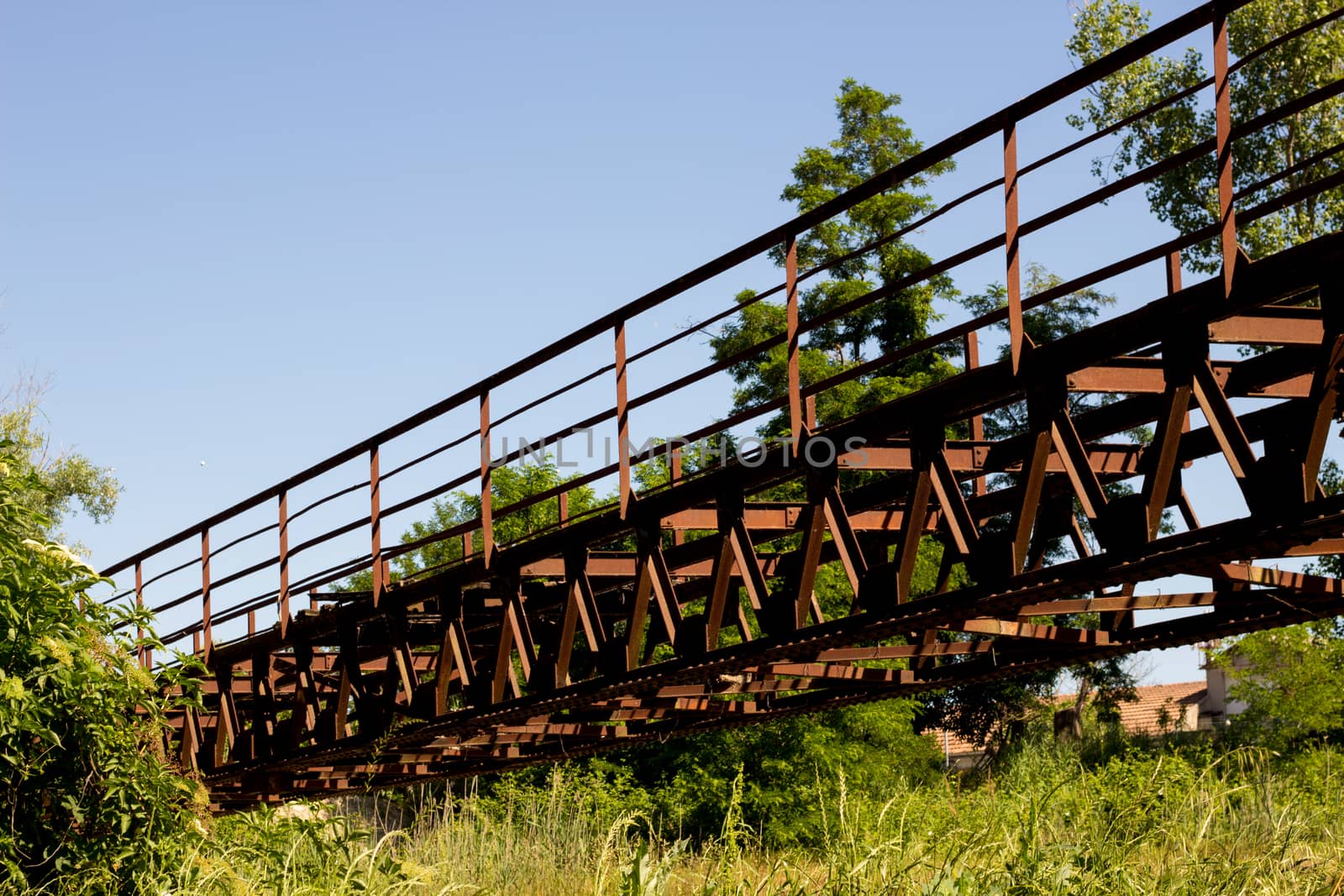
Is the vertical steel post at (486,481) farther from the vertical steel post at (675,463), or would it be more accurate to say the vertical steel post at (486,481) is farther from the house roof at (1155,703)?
the house roof at (1155,703)

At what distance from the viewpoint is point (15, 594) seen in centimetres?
1148

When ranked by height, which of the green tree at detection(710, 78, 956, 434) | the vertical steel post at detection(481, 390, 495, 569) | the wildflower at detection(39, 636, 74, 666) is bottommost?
the wildflower at detection(39, 636, 74, 666)

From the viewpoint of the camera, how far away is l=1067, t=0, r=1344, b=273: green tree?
31.6m

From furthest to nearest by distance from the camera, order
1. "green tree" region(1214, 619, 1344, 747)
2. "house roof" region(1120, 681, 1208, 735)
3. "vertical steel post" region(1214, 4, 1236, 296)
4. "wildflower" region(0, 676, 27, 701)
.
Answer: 1. "house roof" region(1120, 681, 1208, 735)
2. "green tree" region(1214, 619, 1344, 747)
3. "wildflower" region(0, 676, 27, 701)
4. "vertical steel post" region(1214, 4, 1236, 296)

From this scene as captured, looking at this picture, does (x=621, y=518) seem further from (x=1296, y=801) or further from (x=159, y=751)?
(x=1296, y=801)

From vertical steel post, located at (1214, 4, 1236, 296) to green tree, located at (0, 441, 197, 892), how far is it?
9.00 metres

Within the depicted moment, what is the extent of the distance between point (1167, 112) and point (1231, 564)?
86.5ft

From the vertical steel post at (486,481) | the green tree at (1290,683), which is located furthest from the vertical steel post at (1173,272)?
the green tree at (1290,683)

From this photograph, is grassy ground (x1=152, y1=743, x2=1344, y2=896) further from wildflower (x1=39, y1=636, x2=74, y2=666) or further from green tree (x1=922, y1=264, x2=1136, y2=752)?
green tree (x1=922, y1=264, x2=1136, y2=752)

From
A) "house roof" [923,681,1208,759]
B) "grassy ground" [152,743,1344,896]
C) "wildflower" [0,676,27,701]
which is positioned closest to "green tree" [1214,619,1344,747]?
"house roof" [923,681,1208,759]

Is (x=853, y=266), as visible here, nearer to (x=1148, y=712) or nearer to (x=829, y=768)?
(x=829, y=768)

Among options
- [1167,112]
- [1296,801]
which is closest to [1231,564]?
[1296,801]

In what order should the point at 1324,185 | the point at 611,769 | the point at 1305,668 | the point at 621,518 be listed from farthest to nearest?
the point at 611,769 < the point at 1305,668 < the point at 621,518 < the point at 1324,185

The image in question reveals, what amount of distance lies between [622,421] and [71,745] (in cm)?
531
